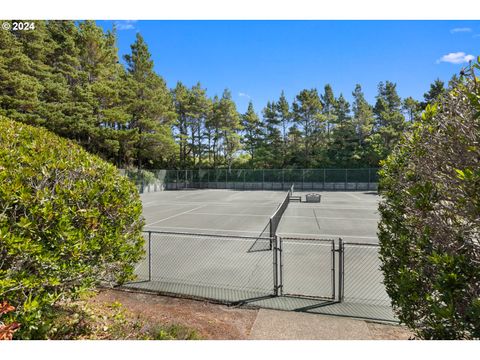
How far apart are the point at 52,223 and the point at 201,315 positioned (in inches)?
119

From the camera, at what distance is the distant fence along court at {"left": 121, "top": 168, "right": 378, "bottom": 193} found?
35.3m

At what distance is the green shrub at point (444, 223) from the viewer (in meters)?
2.34

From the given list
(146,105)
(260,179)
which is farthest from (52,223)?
(260,179)

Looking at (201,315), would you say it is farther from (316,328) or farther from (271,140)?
(271,140)

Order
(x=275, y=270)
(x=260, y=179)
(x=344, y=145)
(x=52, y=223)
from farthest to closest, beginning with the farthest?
(x=344, y=145) → (x=260, y=179) → (x=275, y=270) → (x=52, y=223)

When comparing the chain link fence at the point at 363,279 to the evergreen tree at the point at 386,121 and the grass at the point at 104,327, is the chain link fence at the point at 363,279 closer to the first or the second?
the grass at the point at 104,327

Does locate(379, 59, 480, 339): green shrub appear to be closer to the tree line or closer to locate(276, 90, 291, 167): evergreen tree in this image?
the tree line

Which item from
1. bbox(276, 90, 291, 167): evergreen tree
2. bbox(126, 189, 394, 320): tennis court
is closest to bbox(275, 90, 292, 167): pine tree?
bbox(276, 90, 291, 167): evergreen tree

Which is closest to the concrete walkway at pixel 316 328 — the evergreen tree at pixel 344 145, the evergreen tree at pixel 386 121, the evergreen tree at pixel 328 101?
the evergreen tree at pixel 386 121

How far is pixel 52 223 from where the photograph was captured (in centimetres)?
306

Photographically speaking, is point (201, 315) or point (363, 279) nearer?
point (201, 315)

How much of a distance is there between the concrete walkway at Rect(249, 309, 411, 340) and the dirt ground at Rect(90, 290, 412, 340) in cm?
2
